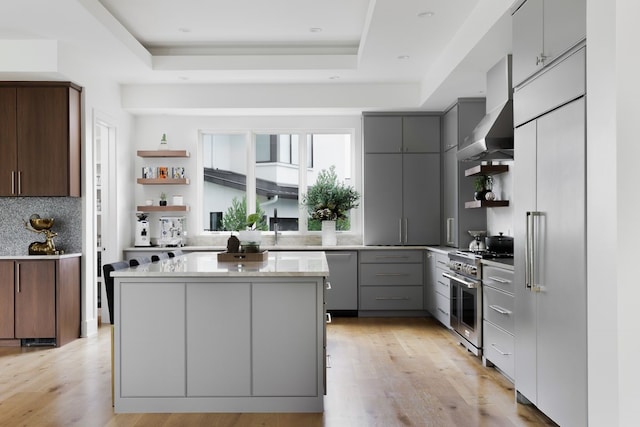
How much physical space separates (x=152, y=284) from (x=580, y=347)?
2.32m

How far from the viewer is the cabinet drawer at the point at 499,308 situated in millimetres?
4121

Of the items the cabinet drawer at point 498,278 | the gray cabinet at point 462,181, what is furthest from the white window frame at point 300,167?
the cabinet drawer at point 498,278

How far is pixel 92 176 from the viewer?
611cm

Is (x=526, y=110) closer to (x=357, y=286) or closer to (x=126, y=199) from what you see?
(x=357, y=286)

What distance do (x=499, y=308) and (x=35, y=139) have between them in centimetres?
438

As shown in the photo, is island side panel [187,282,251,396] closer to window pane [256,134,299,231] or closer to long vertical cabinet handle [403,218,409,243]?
long vertical cabinet handle [403,218,409,243]

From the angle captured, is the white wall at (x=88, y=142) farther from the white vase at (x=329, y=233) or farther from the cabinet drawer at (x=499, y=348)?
the cabinet drawer at (x=499, y=348)

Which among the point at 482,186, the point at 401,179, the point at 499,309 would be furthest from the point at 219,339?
the point at 401,179

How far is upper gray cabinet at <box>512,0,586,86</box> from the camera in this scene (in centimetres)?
288

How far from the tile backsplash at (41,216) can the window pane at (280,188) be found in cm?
250

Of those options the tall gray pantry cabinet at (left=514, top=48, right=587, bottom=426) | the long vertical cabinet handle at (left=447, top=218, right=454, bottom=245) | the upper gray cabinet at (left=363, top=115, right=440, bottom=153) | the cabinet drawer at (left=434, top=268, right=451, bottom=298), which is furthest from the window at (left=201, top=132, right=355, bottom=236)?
the tall gray pantry cabinet at (left=514, top=48, right=587, bottom=426)

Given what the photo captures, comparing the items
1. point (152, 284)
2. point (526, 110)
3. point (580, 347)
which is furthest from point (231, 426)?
point (526, 110)

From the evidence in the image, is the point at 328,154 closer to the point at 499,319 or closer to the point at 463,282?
the point at 463,282

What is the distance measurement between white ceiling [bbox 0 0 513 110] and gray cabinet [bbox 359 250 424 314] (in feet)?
5.81
